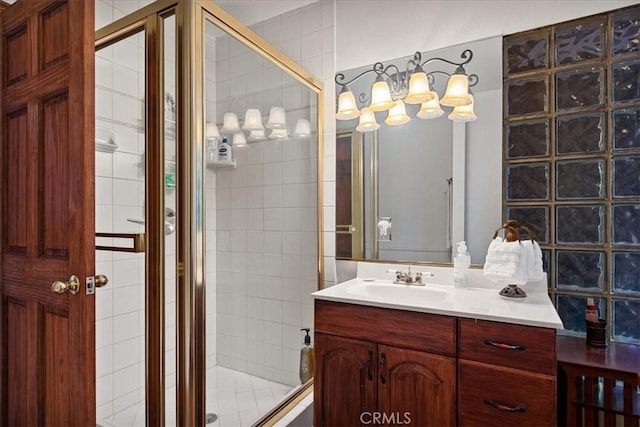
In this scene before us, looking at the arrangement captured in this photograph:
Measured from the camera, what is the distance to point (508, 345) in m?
1.27

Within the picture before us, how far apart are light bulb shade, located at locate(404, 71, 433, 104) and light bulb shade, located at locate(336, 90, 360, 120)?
0.33 metres

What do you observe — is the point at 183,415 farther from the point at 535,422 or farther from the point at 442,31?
the point at 442,31

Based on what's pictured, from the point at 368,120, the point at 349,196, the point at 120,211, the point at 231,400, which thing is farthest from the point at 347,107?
the point at 231,400

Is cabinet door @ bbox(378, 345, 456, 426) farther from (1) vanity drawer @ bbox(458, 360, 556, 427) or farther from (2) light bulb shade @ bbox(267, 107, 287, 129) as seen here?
(2) light bulb shade @ bbox(267, 107, 287, 129)

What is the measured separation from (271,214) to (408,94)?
3.09ft

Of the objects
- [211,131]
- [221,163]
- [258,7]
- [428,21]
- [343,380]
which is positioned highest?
[258,7]

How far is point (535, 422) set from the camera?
1225 millimetres

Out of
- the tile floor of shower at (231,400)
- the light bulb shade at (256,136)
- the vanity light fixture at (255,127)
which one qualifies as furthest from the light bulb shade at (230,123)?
the tile floor of shower at (231,400)

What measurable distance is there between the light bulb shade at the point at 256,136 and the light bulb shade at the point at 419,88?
0.78m

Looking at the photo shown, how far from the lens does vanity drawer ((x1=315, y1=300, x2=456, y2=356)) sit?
4.57ft

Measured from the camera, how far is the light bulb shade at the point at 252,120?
1.78 meters

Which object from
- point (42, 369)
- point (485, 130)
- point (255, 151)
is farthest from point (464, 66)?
point (42, 369)
